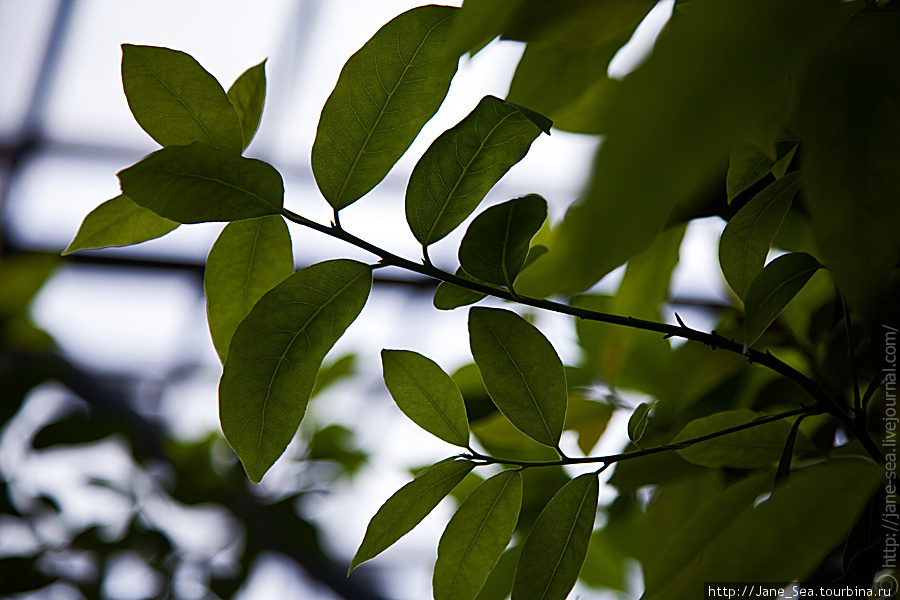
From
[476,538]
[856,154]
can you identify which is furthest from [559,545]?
[856,154]

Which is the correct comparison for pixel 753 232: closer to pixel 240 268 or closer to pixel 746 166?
pixel 746 166

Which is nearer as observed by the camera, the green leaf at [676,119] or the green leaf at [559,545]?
the green leaf at [676,119]

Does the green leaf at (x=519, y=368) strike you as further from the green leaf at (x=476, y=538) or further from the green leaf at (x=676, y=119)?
the green leaf at (x=676, y=119)

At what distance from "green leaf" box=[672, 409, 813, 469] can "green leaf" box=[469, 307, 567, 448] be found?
0.10m

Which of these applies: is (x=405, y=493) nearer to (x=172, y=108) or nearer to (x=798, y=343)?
(x=172, y=108)

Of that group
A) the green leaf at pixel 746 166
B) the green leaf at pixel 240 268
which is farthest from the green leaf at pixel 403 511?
the green leaf at pixel 746 166

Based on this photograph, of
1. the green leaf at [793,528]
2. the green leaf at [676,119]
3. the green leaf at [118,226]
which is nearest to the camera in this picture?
the green leaf at [676,119]

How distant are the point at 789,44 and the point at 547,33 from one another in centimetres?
16

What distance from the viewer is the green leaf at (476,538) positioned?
42cm

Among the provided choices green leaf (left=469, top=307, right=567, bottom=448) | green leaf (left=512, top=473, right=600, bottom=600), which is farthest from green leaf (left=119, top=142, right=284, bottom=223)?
green leaf (left=512, top=473, right=600, bottom=600)

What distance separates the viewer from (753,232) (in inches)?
15.1

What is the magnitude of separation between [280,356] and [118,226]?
0.14m

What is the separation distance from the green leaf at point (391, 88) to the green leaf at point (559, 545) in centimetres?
23

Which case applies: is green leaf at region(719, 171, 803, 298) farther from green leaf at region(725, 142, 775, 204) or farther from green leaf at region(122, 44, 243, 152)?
green leaf at region(122, 44, 243, 152)
